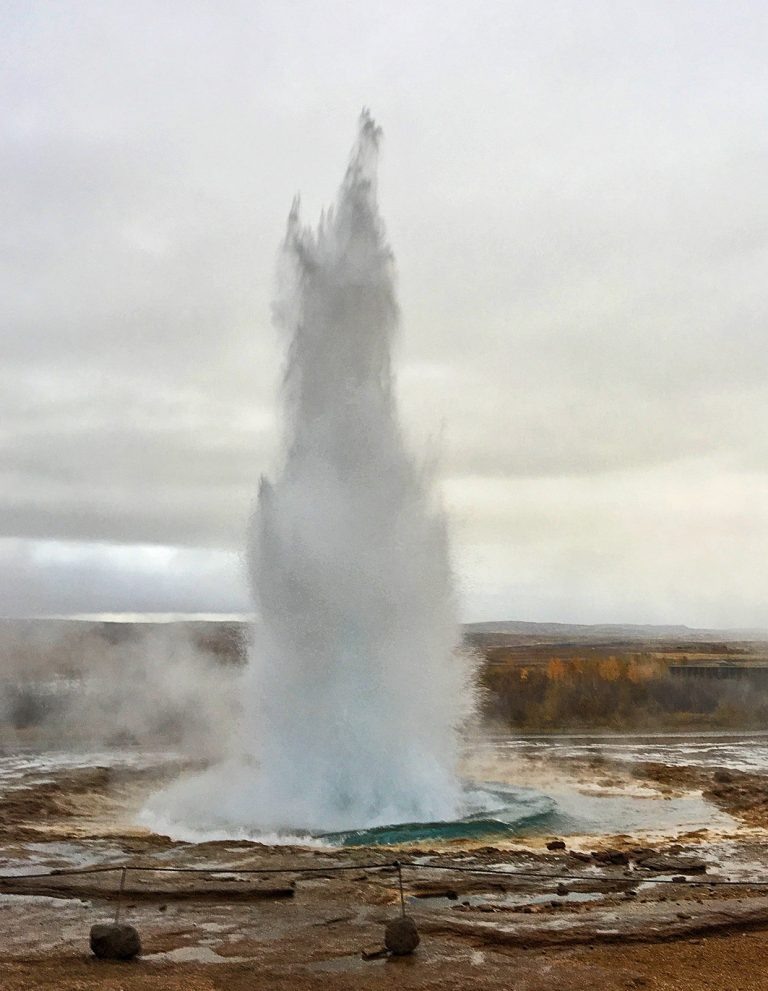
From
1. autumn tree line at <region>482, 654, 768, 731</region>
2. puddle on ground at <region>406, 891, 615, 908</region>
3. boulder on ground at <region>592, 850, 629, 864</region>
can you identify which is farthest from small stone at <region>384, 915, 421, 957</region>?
autumn tree line at <region>482, 654, 768, 731</region>

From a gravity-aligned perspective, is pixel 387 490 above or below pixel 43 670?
above

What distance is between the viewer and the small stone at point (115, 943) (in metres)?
10.1

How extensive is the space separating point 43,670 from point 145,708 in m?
30.5

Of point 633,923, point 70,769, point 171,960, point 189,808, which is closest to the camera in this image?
point 171,960

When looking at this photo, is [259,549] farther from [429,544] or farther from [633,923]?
[633,923]

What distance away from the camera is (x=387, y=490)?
849 inches

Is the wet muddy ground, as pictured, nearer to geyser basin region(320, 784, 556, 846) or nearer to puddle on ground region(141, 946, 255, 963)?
puddle on ground region(141, 946, 255, 963)

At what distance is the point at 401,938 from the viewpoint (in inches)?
404

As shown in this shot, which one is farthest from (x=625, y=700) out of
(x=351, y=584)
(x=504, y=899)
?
(x=504, y=899)

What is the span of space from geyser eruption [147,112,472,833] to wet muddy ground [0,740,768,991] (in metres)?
2.91

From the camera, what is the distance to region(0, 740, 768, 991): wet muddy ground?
9.68 metres

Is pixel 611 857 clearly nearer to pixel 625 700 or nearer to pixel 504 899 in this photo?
pixel 504 899

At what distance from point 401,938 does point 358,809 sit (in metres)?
8.54

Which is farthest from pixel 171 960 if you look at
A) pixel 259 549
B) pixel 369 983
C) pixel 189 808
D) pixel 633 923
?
pixel 259 549
